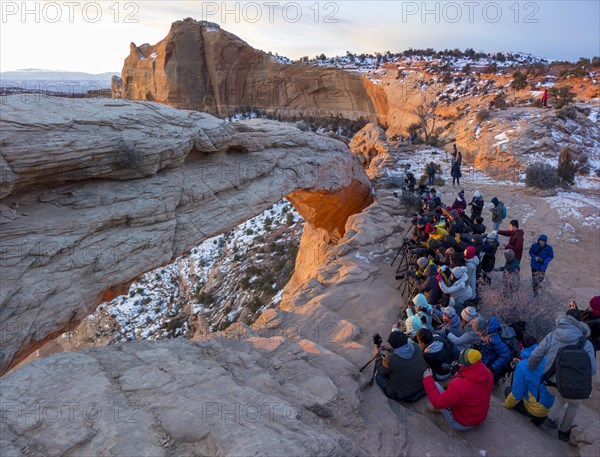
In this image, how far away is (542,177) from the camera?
15.9 m

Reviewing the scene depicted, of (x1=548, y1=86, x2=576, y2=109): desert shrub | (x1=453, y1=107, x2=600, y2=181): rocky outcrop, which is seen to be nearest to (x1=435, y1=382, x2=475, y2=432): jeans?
(x1=453, y1=107, x2=600, y2=181): rocky outcrop

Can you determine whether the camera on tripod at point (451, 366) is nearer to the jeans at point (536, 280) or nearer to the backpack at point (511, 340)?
the backpack at point (511, 340)

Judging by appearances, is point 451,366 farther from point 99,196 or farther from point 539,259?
point 99,196

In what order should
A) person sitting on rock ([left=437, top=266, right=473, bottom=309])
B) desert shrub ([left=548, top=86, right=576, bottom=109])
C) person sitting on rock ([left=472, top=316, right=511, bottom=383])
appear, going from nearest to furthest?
person sitting on rock ([left=472, top=316, right=511, bottom=383])
person sitting on rock ([left=437, top=266, right=473, bottom=309])
desert shrub ([left=548, top=86, right=576, bottom=109])

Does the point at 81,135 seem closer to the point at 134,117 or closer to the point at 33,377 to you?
the point at 134,117

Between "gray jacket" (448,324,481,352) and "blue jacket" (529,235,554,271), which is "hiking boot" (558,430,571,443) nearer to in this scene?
"gray jacket" (448,324,481,352)

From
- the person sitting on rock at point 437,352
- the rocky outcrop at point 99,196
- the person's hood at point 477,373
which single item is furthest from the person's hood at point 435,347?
the rocky outcrop at point 99,196

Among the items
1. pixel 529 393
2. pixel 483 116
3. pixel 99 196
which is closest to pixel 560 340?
pixel 529 393

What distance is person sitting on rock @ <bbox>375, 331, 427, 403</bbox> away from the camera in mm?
5324

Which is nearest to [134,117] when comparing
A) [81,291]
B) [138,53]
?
[81,291]

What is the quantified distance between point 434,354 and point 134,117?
7.52m

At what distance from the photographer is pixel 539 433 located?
5.39m

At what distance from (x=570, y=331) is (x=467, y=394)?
154 cm

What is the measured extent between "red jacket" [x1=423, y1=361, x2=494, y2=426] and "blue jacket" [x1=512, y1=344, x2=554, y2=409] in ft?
2.56
